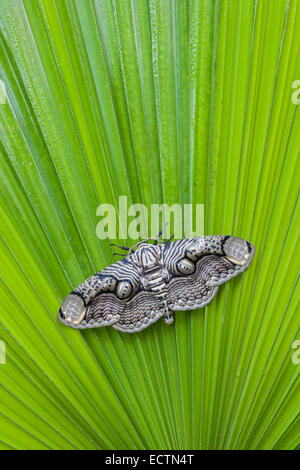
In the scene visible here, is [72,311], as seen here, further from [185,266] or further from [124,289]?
[185,266]

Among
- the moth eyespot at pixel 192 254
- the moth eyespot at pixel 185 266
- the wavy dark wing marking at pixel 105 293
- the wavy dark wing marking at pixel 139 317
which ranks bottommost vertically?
the wavy dark wing marking at pixel 139 317

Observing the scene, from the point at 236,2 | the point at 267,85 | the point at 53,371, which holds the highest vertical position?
the point at 236,2

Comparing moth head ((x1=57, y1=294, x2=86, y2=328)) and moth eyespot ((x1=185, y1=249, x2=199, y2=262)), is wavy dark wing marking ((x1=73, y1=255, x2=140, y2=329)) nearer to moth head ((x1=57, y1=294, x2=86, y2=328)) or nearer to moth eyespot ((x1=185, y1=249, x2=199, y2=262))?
moth head ((x1=57, y1=294, x2=86, y2=328))

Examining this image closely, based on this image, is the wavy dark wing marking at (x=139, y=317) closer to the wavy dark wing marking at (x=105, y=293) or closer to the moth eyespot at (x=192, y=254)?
the wavy dark wing marking at (x=105, y=293)

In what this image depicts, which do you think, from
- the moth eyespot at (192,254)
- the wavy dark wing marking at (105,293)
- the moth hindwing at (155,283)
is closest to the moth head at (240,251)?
the moth hindwing at (155,283)

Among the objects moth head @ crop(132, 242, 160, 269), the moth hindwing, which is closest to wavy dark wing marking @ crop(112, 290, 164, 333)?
the moth hindwing

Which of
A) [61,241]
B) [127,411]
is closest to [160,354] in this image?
[127,411]

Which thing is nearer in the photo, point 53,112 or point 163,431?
point 53,112

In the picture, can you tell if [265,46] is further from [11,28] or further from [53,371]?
[53,371]
